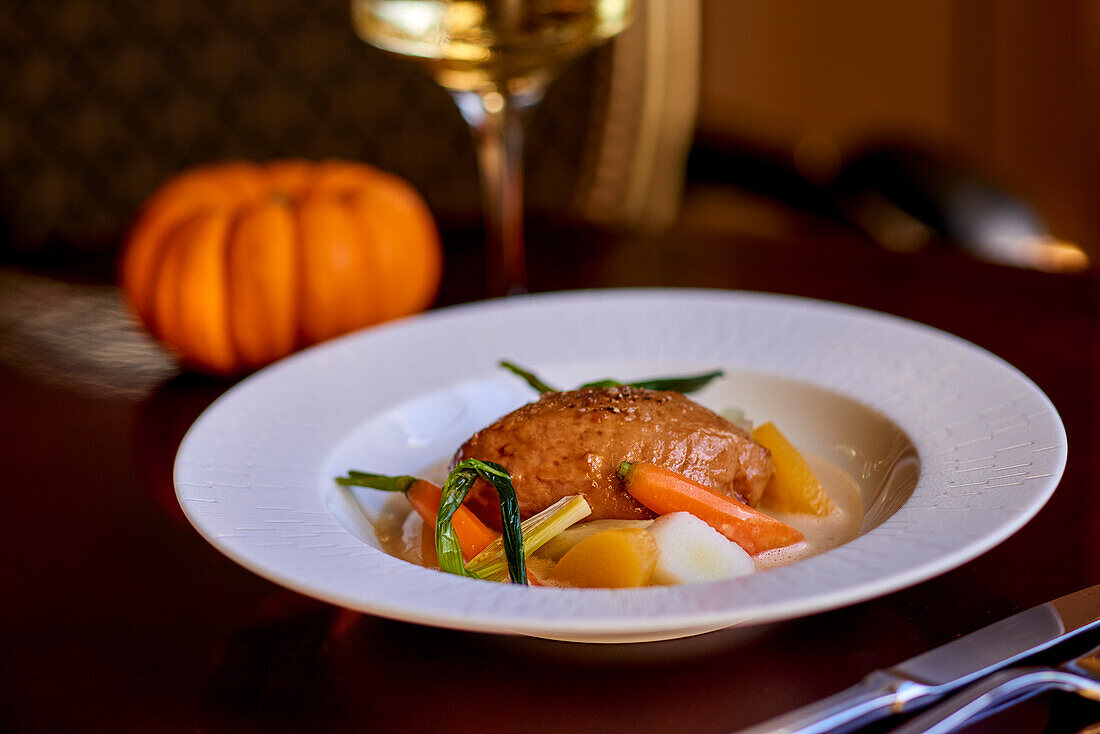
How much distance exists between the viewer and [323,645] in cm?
90

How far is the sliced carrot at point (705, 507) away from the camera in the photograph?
0.98m

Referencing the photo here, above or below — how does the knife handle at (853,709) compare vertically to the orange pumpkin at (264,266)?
below

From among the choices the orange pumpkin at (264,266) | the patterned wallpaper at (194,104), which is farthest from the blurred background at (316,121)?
the orange pumpkin at (264,266)

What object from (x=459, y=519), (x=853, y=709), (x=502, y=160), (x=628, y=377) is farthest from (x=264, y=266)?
(x=853, y=709)

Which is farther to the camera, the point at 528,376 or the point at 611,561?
the point at 528,376

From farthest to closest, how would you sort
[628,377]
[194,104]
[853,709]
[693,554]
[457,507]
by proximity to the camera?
1. [194,104]
2. [628,377]
3. [457,507]
4. [693,554]
5. [853,709]

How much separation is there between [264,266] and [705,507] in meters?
0.89

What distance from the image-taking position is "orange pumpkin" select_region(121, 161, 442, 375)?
1.58 m

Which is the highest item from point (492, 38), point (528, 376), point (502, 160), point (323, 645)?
point (492, 38)

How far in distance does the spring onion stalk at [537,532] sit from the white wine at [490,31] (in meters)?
0.86

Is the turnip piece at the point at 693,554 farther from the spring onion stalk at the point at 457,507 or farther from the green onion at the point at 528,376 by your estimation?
the green onion at the point at 528,376

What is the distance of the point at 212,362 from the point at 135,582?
621mm

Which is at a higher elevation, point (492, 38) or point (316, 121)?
point (492, 38)

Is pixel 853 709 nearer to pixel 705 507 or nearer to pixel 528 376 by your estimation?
pixel 705 507
